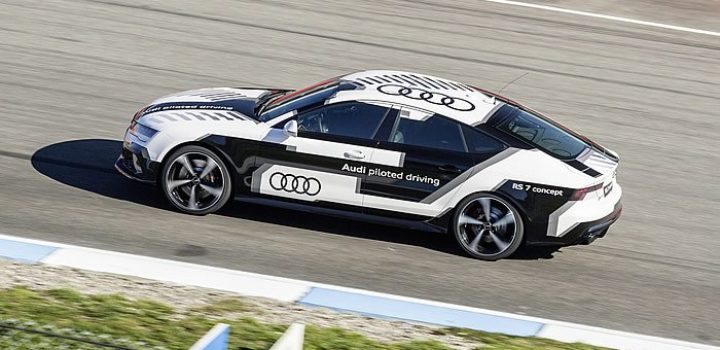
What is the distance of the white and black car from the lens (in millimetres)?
10180

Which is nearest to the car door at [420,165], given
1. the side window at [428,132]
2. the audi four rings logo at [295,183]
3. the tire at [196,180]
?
the side window at [428,132]

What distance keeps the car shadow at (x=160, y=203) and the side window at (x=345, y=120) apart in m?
0.99

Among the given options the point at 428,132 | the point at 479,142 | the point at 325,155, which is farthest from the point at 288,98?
the point at 479,142

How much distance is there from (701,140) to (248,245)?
23.1 feet

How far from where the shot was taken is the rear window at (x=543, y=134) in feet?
34.1

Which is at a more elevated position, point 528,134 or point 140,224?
point 528,134

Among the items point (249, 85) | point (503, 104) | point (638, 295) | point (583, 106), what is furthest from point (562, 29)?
point (638, 295)

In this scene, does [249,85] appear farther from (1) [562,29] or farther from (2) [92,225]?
(1) [562,29]

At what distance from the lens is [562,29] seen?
19562 millimetres

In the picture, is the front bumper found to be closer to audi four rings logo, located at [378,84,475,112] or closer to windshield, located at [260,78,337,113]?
windshield, located at [260,78,337,113]

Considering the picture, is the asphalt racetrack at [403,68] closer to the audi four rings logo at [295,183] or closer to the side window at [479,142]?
the audi four rings logo at [295,183]

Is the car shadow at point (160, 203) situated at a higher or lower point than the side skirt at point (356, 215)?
lower

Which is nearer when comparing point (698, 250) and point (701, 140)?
point (698, 250)

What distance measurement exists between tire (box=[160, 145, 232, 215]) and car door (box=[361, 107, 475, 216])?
1.37 m
